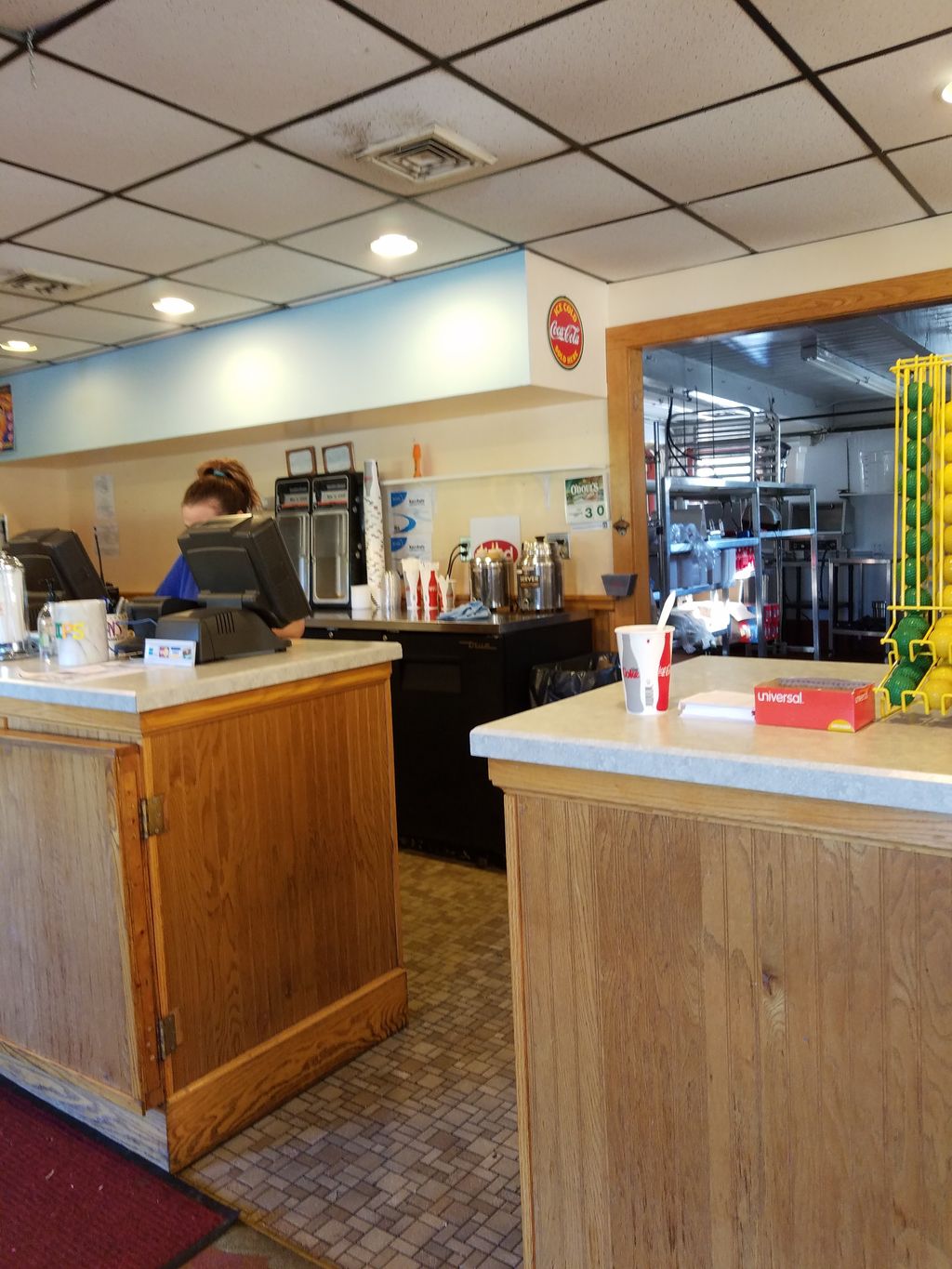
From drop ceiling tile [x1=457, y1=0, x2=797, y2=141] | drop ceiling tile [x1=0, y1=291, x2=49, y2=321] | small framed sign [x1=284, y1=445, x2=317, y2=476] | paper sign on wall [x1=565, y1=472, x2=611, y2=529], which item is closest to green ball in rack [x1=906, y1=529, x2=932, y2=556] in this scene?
drop ceiling tile [x1=457, y1=0, x2=797, y2=141]

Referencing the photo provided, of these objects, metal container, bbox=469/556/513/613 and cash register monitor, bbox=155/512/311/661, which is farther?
metal container, bbox=469/556/513/613

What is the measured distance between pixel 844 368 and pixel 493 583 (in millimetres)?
4441

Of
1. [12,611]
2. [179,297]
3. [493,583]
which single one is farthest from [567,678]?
[179,297]

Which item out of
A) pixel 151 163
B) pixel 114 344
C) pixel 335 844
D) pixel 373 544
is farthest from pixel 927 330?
pixel 335 844

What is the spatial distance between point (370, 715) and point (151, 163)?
68.4 inches

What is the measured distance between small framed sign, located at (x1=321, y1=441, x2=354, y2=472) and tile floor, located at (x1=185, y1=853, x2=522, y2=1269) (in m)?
3.01

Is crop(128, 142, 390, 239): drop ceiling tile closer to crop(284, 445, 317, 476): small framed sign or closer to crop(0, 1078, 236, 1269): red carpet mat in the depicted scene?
crop(284, 445, 317, 476): small framed sign

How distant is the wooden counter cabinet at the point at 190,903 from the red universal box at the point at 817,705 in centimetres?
125

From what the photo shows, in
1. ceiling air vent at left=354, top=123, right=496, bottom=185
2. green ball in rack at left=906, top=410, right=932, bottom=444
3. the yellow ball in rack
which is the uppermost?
ceiling air vent at left=354, top=123, right=496, bottom=185

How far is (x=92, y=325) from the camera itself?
15.8 ft

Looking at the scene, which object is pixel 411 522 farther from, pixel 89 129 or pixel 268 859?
pixel 268 859

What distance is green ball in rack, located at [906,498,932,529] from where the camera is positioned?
1481 mm

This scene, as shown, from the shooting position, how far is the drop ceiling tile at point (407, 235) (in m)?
3.37

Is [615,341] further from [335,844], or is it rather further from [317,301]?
[335,844]
